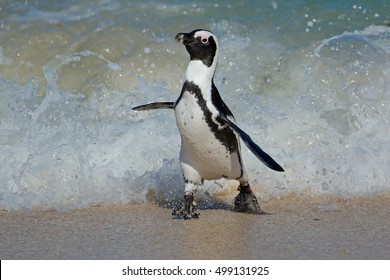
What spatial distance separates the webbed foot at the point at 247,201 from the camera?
5.28m

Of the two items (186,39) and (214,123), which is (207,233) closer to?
(214,123)

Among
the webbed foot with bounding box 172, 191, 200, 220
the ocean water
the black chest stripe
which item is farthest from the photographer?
the ocean water

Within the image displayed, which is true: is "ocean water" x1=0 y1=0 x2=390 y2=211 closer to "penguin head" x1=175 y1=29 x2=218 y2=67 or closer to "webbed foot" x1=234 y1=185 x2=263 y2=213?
"webbed foot" x1=234 y1=185 x2=263 y2=213

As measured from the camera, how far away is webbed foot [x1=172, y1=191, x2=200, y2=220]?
5137 millimetres

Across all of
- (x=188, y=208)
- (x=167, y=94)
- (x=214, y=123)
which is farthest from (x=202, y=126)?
(x=167, y=94)

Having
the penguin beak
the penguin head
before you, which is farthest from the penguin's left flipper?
the penguin beak

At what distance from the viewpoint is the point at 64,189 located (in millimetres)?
5664

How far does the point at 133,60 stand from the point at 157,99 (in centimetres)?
114

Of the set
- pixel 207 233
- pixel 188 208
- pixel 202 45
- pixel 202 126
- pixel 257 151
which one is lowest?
pixel 207 233

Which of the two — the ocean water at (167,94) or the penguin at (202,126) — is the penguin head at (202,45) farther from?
the ocean water at (167,94)

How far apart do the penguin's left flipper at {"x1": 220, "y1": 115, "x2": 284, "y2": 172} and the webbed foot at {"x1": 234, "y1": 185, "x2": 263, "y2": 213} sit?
49cm

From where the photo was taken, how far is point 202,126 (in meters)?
4.94

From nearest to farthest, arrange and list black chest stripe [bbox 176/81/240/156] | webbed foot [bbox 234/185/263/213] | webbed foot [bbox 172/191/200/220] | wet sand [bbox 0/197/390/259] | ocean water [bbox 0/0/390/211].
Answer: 1. wet sand [bbox 0/197/390/259]
2. black chest stripe [bbox 176/81/240/156]
3. webbed foot [bbox 172/191/200/220]
4. webbed foot [bbox 234/185/263/213]
5. ocean water [bbox 0/0/390/211]

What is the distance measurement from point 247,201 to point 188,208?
362 mm
